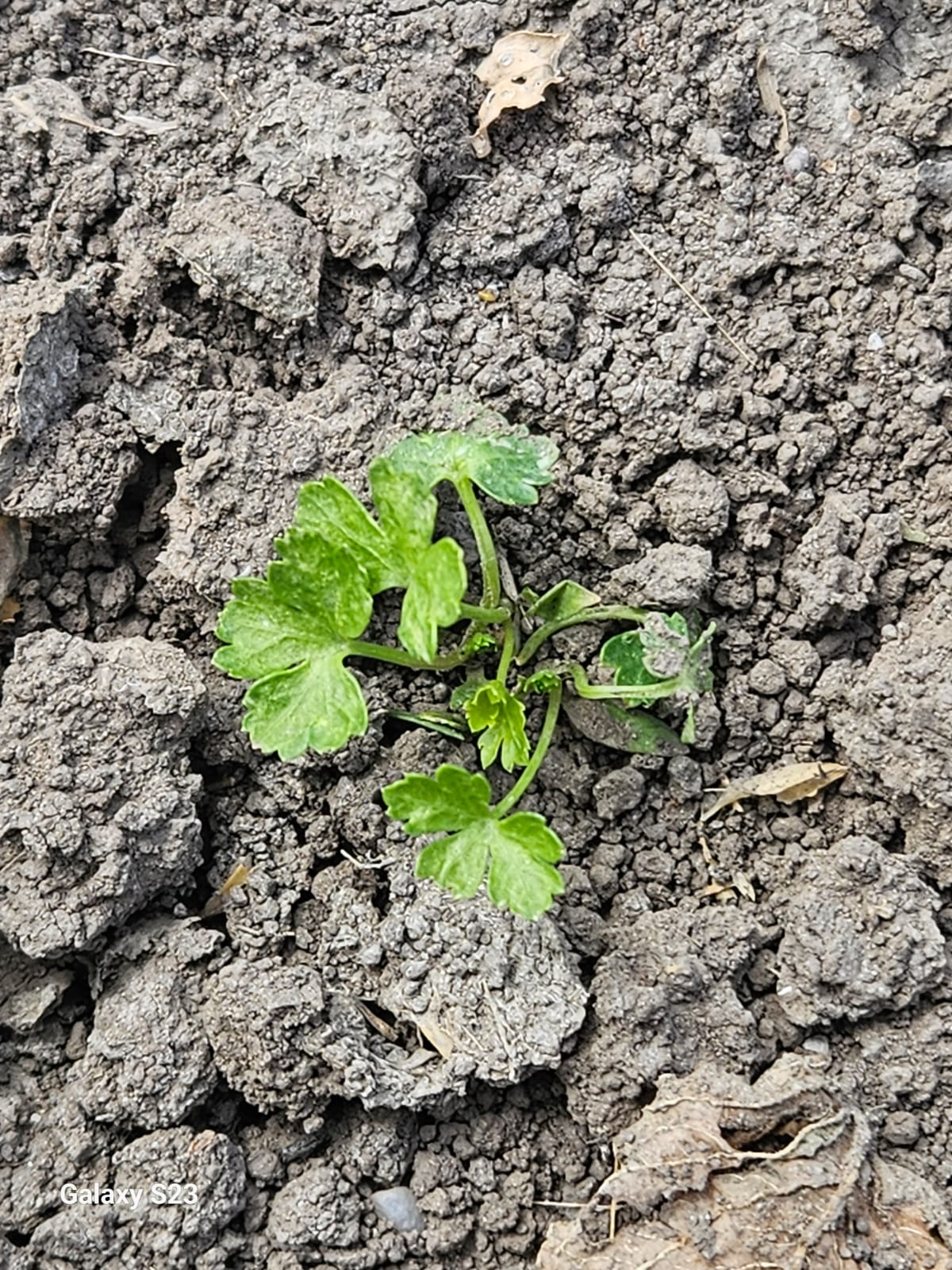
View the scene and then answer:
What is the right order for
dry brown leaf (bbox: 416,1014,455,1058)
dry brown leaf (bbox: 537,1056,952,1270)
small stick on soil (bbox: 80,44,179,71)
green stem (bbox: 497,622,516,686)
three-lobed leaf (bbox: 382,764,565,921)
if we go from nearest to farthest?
1. dry brown leaf (bbox: 537,1056,952,1270)
2. three-lobed leaf (bbox: 382,764,565,921)
3. dry brown leaf (bbox: 416,1014,455,1058)
4. green stem (bbox: 497,622,516,686)
5. small stick on soil (bbox: 80,44,179,71)

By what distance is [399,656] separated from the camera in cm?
200

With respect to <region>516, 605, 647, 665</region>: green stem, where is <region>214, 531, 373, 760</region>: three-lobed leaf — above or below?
above

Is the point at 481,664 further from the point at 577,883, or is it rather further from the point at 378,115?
the point at 378,115

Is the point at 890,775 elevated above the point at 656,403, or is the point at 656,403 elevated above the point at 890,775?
the point at 656,403

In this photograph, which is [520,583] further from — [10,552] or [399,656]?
[10,552]

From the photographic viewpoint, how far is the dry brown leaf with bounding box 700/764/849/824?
2090mm

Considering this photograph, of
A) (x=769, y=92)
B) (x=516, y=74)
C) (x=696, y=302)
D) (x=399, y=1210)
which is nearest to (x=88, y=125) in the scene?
(x=516, y=74)

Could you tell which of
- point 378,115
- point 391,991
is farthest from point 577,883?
point 378,115

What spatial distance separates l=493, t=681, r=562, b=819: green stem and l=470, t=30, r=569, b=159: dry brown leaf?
109cm

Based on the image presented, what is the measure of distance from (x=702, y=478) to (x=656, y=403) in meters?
0.17

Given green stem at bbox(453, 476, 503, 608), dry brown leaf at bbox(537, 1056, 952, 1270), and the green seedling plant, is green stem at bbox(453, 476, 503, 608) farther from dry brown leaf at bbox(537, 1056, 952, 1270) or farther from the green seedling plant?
dry brown leaf at bbox(537, 1056, 952, 1270)

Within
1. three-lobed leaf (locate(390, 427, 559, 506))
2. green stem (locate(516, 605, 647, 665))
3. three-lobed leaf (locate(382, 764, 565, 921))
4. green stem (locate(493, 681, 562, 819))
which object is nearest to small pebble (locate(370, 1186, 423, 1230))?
three-lobed leaf (locate(382, 764, 565, 921))

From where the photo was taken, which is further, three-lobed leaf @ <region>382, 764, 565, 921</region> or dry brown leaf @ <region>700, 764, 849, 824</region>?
dry brown leaf @ <region>700, 764, 849, 824</region>

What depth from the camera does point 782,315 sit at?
220cm
